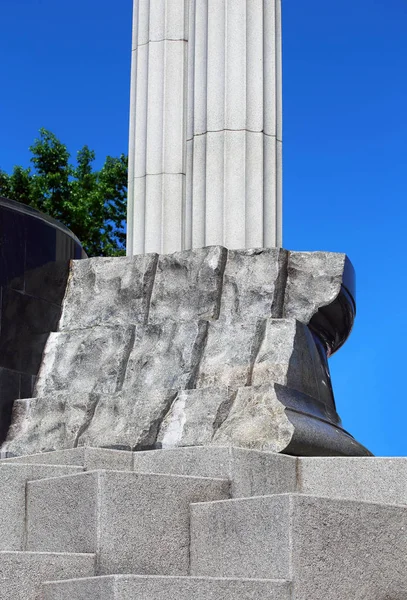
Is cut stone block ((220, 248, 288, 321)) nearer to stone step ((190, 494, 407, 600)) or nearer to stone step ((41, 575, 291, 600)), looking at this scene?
stone step ((190, 494, 407, 600))

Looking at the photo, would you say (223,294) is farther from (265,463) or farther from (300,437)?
(265,463)

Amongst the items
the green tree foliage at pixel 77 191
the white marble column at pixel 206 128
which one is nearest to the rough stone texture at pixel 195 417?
the white marble column at pixel 206 128

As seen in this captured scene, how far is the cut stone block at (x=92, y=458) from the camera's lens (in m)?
10.0

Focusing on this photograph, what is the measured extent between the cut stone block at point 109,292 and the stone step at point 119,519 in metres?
4.42

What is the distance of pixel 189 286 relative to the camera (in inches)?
524

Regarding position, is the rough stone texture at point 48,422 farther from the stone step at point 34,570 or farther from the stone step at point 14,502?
the stone step at point 34,570

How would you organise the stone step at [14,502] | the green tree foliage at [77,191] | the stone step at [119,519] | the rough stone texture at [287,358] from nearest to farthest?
the stone step at [119,519], the stone step at [14,502], the rough stone texture at [287,358], the green tree foliage at [77,191]

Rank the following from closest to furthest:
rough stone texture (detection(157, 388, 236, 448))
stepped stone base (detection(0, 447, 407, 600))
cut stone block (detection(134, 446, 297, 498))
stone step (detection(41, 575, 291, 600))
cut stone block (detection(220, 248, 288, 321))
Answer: stone step (detection(41, 575, 291, 600)), stepped stone base (detection(0, 447, 407, 600)), cut stone block (detection(134, 446, 297, 498)), rough stone texture (detection(157, 388, 236, 448)), cut stone block (detection(220, 248, 288, 321))

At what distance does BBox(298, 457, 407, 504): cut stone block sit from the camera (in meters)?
10.2

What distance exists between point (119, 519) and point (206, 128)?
28.1 feet

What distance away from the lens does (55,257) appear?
45.9 feet

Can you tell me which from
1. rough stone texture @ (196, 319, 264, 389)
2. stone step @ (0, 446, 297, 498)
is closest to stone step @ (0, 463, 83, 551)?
stone step @ (0, 446, 297, 498)

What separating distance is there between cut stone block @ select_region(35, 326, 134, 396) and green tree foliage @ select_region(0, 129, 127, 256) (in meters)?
24.9

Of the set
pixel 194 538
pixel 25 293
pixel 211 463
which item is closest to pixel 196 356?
pixel 25 293
